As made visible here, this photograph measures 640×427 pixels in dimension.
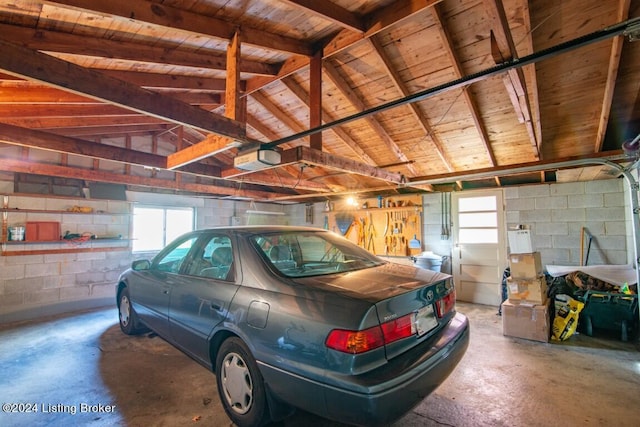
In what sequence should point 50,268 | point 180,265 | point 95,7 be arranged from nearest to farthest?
point 95,7
point 180,265
point 50,268

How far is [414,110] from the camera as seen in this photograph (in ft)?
11.8

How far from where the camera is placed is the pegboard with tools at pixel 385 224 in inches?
241

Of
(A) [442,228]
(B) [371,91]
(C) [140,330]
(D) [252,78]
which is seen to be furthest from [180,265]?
(A) [442,228]

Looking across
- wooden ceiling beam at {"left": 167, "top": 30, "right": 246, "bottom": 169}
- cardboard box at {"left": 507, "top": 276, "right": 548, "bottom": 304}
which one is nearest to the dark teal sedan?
wooden ceiling beam at {"left": 167, "top": 30, "right": 246, "bottom": 169}

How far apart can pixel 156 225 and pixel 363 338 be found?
5.85m

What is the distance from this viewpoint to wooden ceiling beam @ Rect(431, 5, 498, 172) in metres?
2.59

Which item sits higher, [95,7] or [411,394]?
[95,7]

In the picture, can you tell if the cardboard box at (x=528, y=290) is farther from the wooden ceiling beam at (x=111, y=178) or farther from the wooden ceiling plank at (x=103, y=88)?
the wooden ceiling beam at (x=111, y=178)

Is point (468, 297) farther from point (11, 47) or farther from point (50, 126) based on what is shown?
point (50, 126)

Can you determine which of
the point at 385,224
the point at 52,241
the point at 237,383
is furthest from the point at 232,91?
the point at 385,224

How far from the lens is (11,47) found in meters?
1.56

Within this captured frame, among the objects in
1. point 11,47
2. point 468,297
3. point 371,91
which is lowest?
point 468,297

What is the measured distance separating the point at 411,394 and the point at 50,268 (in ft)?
19.2

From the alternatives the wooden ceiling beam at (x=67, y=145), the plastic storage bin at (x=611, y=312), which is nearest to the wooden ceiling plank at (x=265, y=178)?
the wooden ceiling beam at (x=67, y=145)
